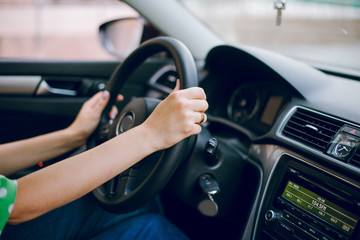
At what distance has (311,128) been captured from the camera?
1.02 metres

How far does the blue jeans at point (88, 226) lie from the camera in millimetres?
1137

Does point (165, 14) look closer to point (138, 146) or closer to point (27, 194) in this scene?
point (138, 146)

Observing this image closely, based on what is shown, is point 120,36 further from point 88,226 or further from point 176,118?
point 176,118

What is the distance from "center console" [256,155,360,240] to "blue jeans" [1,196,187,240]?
1.19ft

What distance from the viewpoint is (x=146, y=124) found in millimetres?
908

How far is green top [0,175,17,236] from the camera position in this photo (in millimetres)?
771

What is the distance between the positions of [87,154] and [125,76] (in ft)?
1.71

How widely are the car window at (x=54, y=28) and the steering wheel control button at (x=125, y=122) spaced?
70.0 inches

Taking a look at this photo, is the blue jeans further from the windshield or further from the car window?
the car window

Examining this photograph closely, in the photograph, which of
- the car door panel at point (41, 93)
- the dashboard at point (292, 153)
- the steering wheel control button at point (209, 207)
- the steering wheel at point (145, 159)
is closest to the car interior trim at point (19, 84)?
the car door panel at point (41, 93)

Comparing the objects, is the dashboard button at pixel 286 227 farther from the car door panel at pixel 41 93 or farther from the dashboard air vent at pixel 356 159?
the car door panel at pixel 41 93

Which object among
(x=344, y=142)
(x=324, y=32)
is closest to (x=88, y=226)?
(x=344, y=142)

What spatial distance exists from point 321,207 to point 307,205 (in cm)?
4

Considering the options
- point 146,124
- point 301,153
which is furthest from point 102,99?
point 301,153
